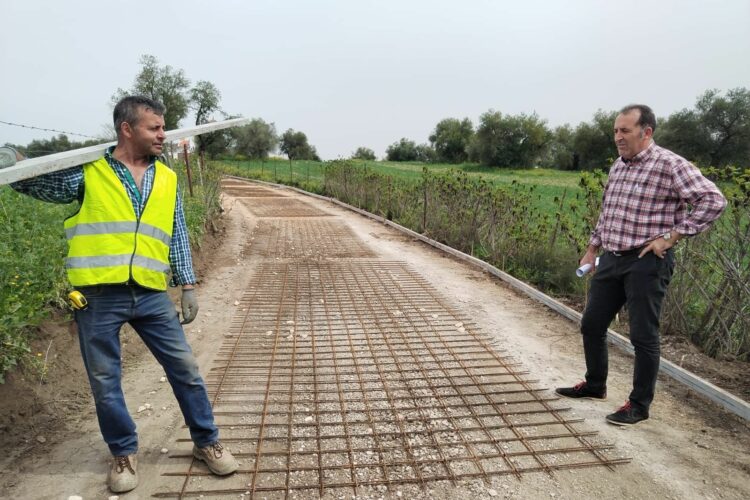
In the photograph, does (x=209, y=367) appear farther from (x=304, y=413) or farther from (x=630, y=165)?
(x=630, y=165)

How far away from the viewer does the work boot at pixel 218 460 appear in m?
2.28

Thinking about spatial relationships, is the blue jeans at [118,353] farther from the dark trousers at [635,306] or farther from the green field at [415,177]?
the green field at [415,177]

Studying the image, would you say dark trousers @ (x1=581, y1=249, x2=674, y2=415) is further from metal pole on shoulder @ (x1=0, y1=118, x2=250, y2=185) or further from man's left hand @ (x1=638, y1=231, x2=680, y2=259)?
metal pole on shoulder @ (x1=0, y1=118, x2=250, y2=185)

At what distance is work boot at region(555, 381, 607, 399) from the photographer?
3172 mm

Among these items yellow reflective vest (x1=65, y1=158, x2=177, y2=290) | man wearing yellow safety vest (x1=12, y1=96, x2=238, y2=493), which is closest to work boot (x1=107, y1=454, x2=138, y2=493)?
man wearing yellow safety vest (x1=12, y1=96, x2=238, y2=493)

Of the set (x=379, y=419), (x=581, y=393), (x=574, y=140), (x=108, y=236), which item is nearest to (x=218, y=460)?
(x=379, y=419)

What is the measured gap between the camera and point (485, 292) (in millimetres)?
5848

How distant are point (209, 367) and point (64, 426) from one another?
102cm

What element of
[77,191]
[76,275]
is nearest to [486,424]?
[76,275]

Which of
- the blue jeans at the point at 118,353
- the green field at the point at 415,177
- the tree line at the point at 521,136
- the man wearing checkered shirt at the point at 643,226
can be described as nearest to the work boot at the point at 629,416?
the man wearing checkered shirt at the point at 643,226

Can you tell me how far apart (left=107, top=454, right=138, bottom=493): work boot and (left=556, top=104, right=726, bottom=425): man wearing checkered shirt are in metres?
2.73

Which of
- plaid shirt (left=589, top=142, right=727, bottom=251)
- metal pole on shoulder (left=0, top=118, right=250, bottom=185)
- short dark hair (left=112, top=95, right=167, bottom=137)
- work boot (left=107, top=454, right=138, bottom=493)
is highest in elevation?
short dark hair (left=112, top=95, right=167, bottom=137)

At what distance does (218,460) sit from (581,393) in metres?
2.41

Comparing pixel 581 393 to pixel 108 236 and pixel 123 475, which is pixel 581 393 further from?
pixel 108 236
